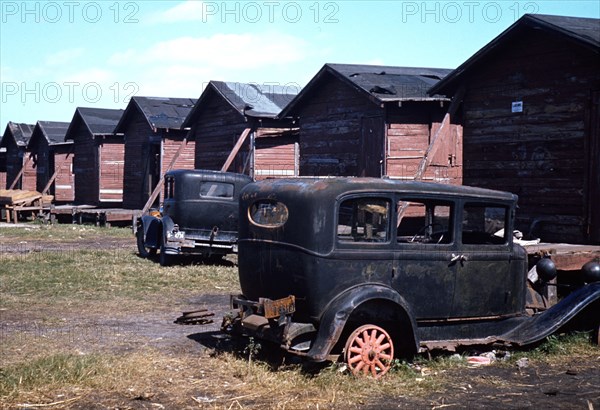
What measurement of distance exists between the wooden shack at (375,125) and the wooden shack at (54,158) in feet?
58.5

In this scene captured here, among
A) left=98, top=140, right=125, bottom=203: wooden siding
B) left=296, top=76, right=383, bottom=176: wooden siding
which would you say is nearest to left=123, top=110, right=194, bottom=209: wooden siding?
left=98, top=140, right=125, bottom=203: wooden siding

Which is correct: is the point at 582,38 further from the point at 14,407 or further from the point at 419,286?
the point at 14,407

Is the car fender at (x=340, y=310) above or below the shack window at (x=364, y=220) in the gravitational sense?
below

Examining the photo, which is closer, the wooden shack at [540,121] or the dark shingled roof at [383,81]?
the wooden shack at [540,121]

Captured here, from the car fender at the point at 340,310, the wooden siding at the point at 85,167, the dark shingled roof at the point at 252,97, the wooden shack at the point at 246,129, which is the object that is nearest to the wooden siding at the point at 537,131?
the car fender at the point at 340,310

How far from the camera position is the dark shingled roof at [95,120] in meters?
33.0

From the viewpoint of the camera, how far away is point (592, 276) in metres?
8.83

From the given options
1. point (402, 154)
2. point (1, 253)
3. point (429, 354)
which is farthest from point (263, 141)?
point (429, 354)

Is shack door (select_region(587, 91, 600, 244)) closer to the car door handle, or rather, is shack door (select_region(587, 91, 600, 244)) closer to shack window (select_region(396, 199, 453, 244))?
shack window (select_region(396, 199, 453, 244))

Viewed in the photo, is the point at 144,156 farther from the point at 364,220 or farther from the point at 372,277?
the point at 372,277

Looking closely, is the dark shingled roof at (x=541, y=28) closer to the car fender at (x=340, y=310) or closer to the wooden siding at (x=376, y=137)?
the wooden siding at (x=376, y=137)

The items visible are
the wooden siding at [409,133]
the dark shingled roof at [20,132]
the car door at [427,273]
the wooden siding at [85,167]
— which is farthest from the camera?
the dark shingled roof at [20,132]

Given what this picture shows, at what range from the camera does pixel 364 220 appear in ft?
24.3

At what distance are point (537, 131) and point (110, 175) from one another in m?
22.1
